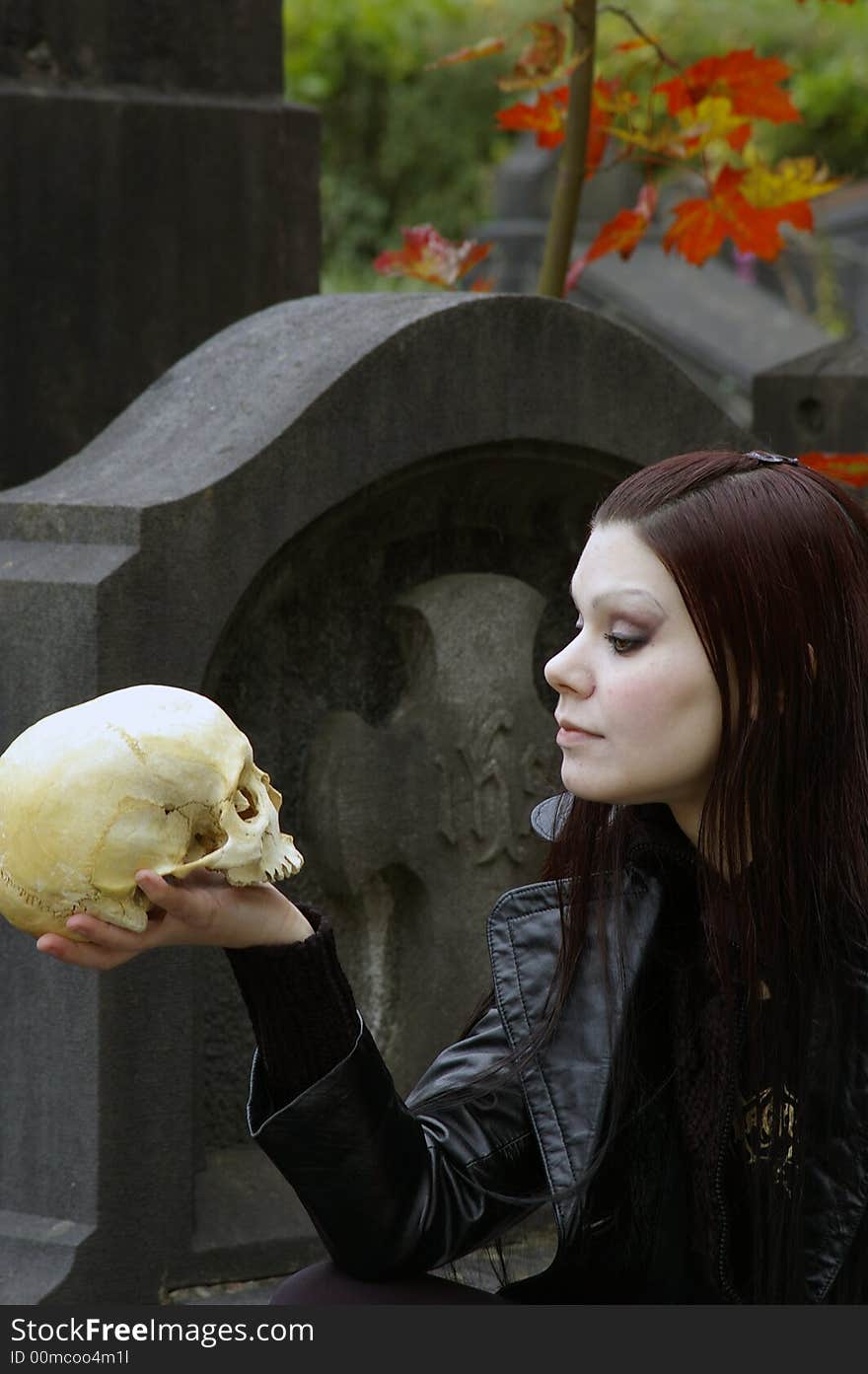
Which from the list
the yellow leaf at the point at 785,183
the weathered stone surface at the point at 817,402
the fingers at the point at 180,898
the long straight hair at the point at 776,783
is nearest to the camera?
the fingers at the point at 180,898

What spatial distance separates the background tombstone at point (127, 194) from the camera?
4.09 meters

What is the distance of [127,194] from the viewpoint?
13.8ft

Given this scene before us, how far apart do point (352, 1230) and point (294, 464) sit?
1437 mm

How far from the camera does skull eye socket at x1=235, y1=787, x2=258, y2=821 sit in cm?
233

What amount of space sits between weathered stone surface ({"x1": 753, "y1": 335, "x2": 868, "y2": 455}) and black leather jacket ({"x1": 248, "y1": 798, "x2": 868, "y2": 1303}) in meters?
2.98

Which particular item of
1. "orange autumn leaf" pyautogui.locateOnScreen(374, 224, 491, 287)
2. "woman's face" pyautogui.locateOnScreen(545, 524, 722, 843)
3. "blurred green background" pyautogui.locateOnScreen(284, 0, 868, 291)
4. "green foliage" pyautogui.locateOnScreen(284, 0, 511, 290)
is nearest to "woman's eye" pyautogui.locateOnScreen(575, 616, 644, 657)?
"woman's face" pyautogui.locateOnScreen(545, 524, 722, 843)

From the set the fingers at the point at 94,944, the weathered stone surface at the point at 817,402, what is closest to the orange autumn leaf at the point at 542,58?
the weathered stone surface at the point at 817,402

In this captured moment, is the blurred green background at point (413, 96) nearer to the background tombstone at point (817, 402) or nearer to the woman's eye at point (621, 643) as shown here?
the background tombstone at point (817, 402)

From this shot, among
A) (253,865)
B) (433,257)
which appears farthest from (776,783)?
(433,257)

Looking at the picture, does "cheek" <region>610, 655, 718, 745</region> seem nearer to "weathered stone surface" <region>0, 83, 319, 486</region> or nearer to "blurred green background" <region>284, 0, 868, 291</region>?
"weathered stone surface" <region>0, 83, 319, 486</region>

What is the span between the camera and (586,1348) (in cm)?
231

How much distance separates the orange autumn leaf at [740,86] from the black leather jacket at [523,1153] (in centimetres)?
250

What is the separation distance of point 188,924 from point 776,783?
689 millimetres

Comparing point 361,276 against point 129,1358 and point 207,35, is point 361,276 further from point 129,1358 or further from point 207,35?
point 129,1358
